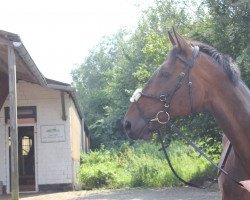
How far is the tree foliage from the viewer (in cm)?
1238

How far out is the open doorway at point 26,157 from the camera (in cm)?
1640

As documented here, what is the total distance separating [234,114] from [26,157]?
14.3 metres

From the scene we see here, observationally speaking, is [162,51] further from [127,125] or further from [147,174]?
[127,125]

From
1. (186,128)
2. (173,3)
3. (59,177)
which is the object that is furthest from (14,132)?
(173,3)

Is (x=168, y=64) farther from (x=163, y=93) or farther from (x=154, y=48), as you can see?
(x=154, y=48)

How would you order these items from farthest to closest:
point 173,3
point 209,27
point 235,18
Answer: point 173,3
point 209,27
point 235,18

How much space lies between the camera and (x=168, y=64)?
3.34 metres

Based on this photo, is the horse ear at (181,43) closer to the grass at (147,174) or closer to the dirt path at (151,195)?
the dirt path at (151,195)

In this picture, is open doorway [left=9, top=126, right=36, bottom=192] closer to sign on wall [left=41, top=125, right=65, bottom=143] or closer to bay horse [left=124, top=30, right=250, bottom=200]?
sign on wall [left=41, top=125, right=65, bottom=143]

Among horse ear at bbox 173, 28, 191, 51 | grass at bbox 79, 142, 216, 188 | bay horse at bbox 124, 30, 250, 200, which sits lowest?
grass at bbox 79, 142, 216, 188

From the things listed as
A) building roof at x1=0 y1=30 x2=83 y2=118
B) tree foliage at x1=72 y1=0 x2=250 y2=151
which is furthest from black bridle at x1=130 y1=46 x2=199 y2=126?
tree foliage at x1=72 y1=0 x2=250 y2=151

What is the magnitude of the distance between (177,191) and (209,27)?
4696 mm

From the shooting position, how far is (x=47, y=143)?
624 inches

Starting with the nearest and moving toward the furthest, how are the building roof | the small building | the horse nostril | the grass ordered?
the horse nostril
the building roof
the grass
the small building
